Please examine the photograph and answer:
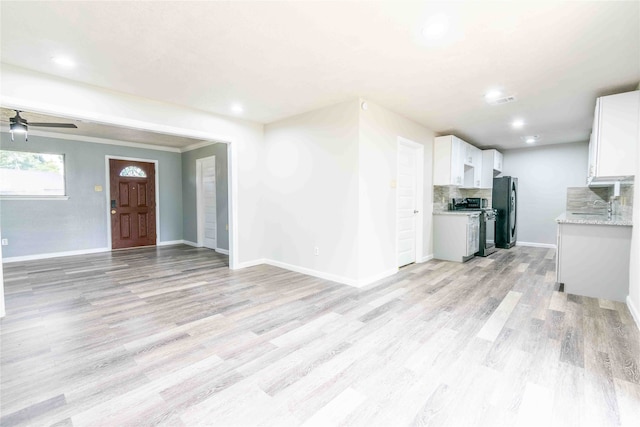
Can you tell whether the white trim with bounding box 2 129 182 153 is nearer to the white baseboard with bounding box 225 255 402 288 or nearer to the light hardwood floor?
the light hardwood floor

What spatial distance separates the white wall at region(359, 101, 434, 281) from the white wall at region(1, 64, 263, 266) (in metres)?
2.09

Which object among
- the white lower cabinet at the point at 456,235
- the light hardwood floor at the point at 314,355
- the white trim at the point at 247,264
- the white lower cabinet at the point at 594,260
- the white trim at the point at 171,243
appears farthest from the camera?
the white trim at the point at 171,243

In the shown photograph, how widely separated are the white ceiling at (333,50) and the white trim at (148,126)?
0.35 meters

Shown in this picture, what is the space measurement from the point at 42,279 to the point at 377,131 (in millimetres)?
5253

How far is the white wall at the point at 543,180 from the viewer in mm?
6449

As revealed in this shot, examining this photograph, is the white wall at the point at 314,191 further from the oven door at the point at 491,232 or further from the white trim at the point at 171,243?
the oven door at the point at 491,232

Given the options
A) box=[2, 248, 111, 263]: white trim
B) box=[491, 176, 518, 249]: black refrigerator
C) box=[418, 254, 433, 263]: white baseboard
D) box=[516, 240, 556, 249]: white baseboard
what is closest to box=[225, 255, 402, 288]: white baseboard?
box=[418, 254, 433, 263]: white baseboard

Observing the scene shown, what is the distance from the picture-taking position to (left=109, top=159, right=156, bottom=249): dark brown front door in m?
6.61

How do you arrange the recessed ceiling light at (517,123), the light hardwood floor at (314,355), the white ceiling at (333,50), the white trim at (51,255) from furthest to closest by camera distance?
the white trim at (51,255) → the recessed ceiling light at (517,123) → the white ceiling at (333,50) → the light hardwood floor at (314,355)

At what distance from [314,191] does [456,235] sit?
2902 mm

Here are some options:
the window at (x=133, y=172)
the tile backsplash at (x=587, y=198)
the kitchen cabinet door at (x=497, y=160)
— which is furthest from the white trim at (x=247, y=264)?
the tile backsplash at (x=587, y=198)

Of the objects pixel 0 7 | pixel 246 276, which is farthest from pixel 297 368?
pixel 0 7

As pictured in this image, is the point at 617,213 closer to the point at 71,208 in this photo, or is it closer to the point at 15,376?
the point at 15,376

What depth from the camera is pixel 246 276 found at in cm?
439
